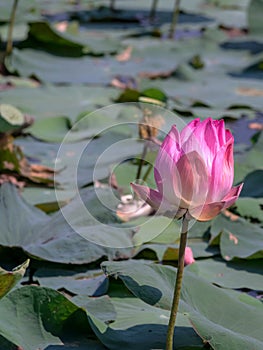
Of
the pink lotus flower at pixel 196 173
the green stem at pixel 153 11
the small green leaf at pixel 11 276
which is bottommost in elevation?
the green stem at pixel 153 11

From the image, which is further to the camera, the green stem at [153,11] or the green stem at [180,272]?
the green stem at [153,11]

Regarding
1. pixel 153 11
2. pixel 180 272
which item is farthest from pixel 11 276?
pixel 153 11

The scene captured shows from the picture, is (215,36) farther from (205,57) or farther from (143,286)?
(143,286)

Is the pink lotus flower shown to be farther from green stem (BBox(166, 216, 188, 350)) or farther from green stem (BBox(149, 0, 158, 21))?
green stem (BBox(149, 0, 158, 21))

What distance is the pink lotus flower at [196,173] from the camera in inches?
36.6

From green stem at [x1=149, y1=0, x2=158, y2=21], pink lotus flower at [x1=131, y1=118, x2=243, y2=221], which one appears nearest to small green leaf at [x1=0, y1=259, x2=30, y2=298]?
pink lotus flower at [x1=131, y1=118, x2=243, y2=221]

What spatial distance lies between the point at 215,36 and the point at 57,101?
1332mm

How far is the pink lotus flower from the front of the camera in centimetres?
93

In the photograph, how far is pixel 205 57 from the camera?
3475 millimetres

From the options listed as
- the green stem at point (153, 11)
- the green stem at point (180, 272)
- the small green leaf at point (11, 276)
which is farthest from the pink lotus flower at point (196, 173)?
the green stem at point (153, 11)

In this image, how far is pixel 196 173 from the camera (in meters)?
0.93

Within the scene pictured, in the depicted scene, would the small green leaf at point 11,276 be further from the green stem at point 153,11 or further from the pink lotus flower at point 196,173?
the green stem at point 153,11

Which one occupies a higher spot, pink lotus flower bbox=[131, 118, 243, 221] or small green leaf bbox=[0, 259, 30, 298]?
pink lotus flower bbox=[131, 118, 243, 221]

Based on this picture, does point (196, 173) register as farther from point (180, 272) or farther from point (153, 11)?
point (153, 11)
